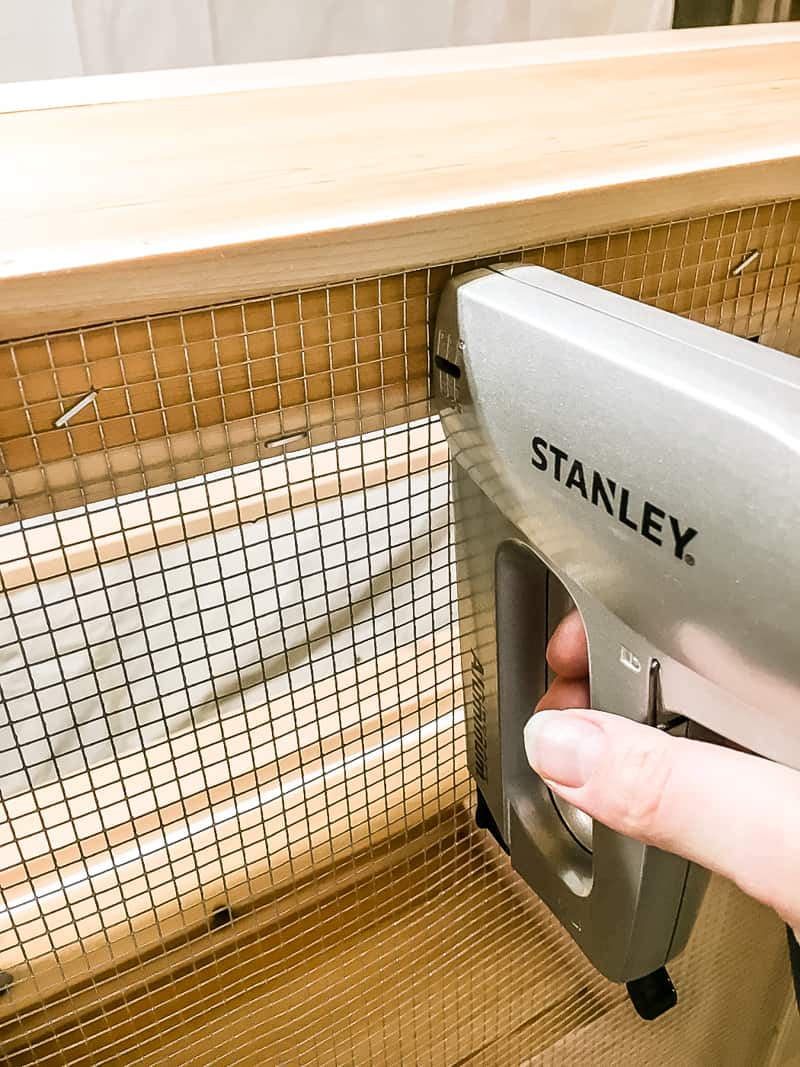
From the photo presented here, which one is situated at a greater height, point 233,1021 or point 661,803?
point 661,803

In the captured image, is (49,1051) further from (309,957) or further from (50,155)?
(50,155)

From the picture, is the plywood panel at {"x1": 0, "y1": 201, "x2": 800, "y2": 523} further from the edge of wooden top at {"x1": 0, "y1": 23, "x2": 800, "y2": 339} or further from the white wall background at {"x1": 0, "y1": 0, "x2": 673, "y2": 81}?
the white wall background at {"x1": 0, "y1": 0, "x2": 673, "y2": 81}

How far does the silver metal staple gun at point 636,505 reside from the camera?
23 centimetres

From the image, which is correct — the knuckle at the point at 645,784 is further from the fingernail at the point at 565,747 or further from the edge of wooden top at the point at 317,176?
the edge of wooden top at the point at 317,176

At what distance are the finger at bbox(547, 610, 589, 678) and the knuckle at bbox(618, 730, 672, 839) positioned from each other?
0.09 metres

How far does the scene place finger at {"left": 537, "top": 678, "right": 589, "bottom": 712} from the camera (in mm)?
373

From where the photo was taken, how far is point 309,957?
0.51 m

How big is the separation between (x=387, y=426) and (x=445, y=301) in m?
0.05

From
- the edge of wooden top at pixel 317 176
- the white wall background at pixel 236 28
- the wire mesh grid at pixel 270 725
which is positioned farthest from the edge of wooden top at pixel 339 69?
the white wall background at pixel 236 28

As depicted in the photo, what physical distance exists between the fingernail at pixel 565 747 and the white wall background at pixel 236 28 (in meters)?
1.00

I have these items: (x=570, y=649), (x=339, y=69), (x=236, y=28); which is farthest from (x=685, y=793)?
(x=236, y=28)

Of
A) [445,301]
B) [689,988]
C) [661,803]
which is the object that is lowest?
[689,988]

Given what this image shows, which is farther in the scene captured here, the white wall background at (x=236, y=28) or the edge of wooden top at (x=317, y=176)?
the white wall background at (x=236, y=28)

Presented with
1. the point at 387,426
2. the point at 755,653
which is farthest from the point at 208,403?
the point at 755,653
